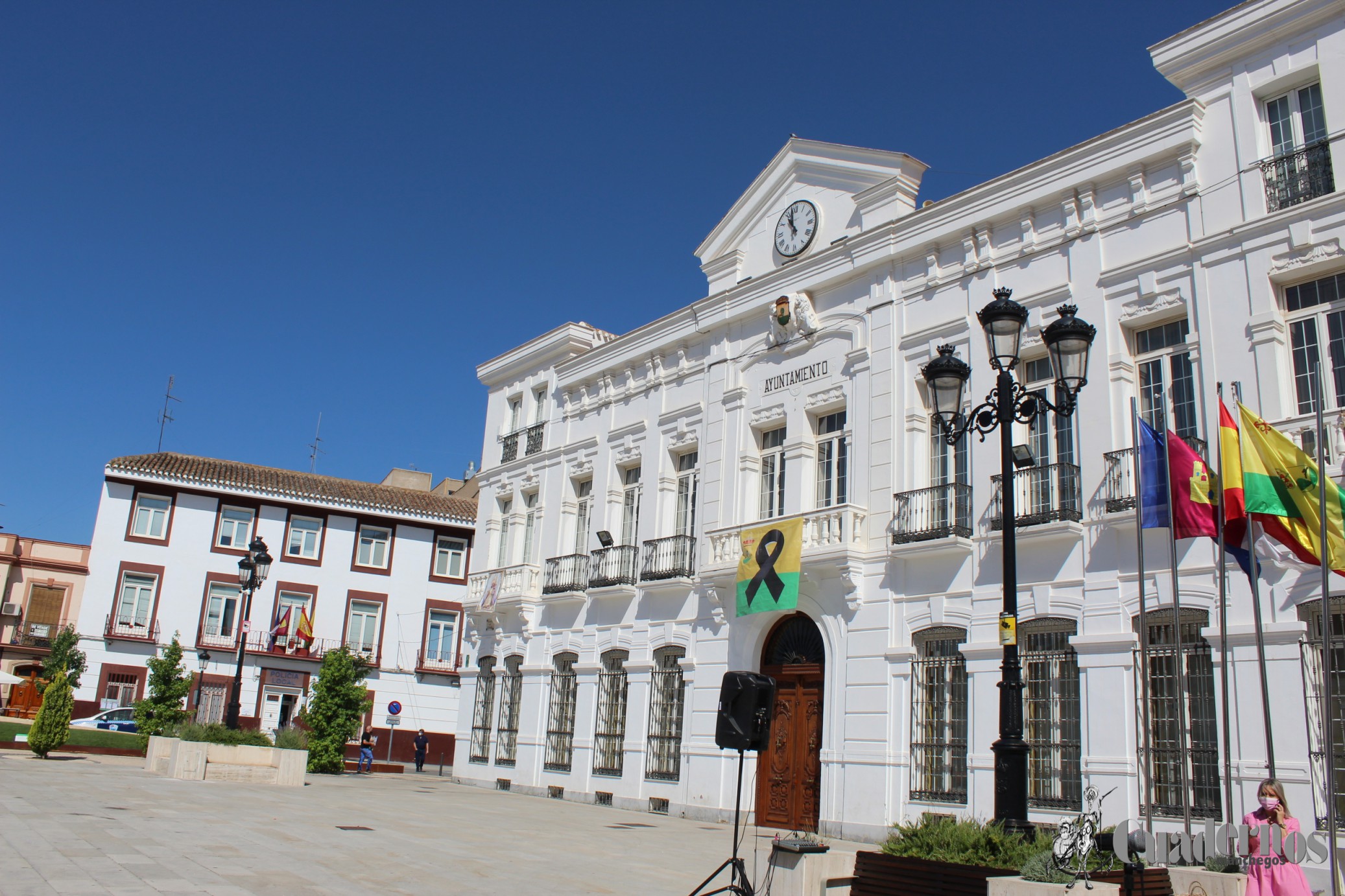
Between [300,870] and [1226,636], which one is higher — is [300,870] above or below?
below

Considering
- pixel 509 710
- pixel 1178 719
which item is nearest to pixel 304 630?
pixel 509 710

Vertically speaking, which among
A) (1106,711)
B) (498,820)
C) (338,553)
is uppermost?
(338,553)

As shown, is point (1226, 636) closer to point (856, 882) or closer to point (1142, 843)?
point (1142, 843)

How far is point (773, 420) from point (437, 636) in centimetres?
2700

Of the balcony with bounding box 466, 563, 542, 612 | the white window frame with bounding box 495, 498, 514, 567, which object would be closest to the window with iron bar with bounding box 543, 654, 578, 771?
the balcony with bounding box 466, 563, 542, 612

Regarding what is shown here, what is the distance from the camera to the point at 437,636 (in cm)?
4334

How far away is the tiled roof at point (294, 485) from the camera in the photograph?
40.0m

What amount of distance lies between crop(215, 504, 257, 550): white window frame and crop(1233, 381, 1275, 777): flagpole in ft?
120

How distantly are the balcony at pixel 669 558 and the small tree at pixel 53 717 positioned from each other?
13163 mm

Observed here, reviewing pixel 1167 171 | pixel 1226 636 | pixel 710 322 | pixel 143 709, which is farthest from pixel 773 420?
pixel 143 709

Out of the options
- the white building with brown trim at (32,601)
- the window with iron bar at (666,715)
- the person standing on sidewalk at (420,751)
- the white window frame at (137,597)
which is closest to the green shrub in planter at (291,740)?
the window with iron bar at (666,715)

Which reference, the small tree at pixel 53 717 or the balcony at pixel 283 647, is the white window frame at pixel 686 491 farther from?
the balcony at pixel 283 647

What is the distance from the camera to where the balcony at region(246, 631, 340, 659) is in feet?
129

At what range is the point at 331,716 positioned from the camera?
26422mm
